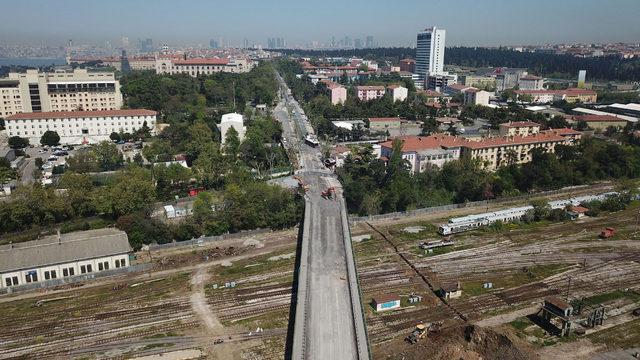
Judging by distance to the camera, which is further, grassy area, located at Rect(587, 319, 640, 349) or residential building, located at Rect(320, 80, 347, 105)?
residential building, located at Rect(320, 80, 347, 105)

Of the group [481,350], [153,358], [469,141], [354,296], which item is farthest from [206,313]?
[469,141]

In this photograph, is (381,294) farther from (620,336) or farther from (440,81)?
(440,81)

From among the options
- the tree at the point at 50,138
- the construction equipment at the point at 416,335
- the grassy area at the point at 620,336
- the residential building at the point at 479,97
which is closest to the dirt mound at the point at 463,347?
the construction equipment at the point at 416,335

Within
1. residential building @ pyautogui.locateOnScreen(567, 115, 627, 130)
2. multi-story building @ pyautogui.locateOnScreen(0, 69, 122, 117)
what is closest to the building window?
multi-story building @ pyautogui.locateOnScreen(0, 69, 122, 117)

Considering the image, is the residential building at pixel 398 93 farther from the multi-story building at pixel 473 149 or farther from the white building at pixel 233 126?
the white building at pixel 233 126

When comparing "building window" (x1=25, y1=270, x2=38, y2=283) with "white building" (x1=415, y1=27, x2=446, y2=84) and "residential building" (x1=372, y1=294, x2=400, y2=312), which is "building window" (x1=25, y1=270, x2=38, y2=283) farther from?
"white building" (x1=415, y1=27, x2=446, y2=84)

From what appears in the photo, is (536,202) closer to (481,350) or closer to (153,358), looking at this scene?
(481,350)
